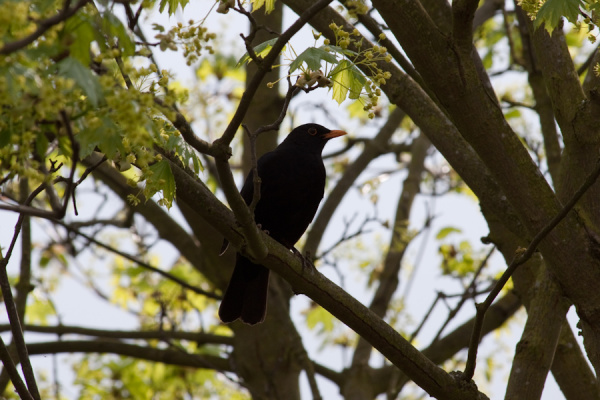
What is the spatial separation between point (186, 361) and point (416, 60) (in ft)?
12.0

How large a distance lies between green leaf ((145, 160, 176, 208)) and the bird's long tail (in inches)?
88.4

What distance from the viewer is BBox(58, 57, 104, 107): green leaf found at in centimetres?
162

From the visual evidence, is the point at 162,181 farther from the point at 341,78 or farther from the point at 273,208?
the point at 273,208

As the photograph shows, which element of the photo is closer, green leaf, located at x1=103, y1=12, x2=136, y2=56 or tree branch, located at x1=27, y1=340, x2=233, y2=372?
green leaf, located at x1=103, y1=12, x2=136, y2=56

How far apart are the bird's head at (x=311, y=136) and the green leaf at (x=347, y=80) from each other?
7.43ft

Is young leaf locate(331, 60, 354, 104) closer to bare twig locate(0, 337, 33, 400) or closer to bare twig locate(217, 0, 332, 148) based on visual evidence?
bare twig locate(217, 0, 332, 148)

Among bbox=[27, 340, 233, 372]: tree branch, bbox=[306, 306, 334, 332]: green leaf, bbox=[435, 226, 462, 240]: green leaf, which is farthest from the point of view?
bbox=[306, 306, 334, 332]: green leaf

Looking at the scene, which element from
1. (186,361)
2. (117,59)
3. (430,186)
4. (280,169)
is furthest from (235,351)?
(117,59)

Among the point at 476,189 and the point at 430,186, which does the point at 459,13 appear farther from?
the point at 430,186


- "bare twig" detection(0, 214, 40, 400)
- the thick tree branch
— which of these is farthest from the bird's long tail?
"bare twig" detection(0, 214, 40, 400)

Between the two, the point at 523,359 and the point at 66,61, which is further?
the point at 523,359

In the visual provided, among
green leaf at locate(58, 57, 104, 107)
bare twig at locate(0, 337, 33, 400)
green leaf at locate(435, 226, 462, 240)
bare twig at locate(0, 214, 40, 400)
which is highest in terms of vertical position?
green leaf at locate(435, 226, 462, 240)

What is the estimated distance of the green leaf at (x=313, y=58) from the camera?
94.1 inches

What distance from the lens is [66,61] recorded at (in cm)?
168
